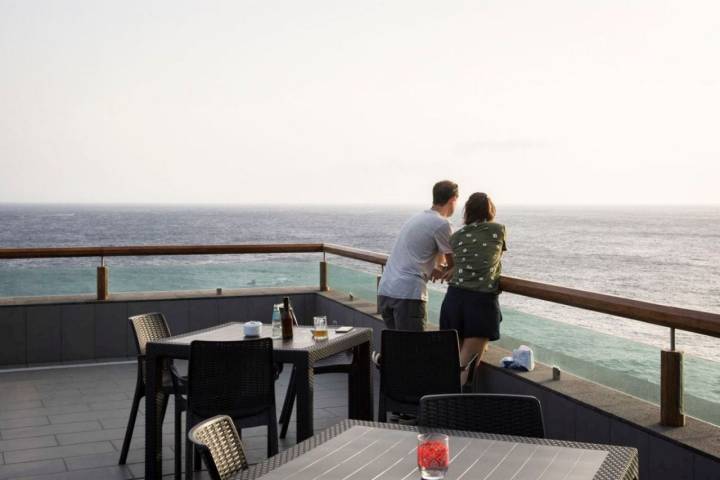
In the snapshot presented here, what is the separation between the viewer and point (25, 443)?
17.9 feet

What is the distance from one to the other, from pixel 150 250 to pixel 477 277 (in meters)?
4.22

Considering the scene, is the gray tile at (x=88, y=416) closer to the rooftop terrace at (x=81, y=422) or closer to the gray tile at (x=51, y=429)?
the rooftop terrace at (x=81, y=422)

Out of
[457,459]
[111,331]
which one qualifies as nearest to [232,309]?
[111,331]

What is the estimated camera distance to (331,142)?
176 feet

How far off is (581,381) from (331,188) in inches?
2427

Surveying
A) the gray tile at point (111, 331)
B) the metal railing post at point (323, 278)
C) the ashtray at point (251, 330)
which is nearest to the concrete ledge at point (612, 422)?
the ashtray at point (251, 330)

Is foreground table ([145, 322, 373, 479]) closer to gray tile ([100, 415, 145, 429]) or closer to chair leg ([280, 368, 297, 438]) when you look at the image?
chair leg ([280, 368, 297, 438])

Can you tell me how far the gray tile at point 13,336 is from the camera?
7.81m

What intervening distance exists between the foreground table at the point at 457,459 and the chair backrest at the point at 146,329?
2.55m

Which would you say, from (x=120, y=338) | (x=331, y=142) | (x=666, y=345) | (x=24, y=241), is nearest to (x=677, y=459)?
(x=666, y=345)

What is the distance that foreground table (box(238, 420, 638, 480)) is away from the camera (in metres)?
2.48

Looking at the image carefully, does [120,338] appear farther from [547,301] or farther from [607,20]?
[607,20]

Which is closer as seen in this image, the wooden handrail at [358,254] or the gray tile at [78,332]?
the wooden handrail at [358,254]

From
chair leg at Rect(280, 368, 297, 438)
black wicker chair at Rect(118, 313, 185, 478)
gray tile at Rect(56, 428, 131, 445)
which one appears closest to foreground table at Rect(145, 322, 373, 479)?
black wicker chair at Rect(118, 313, 185, 478)
